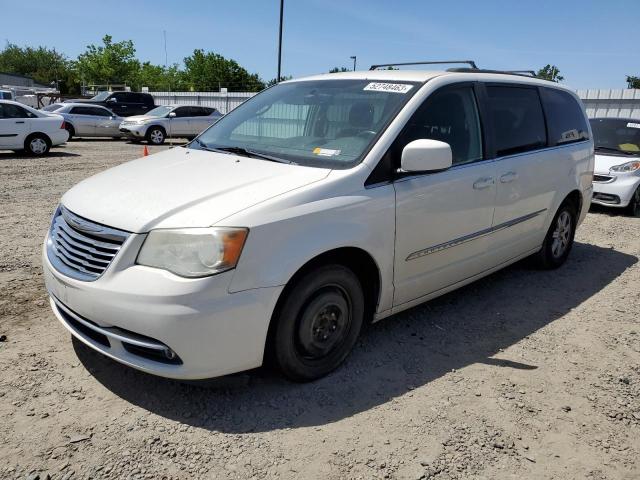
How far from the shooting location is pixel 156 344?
2.64 meters

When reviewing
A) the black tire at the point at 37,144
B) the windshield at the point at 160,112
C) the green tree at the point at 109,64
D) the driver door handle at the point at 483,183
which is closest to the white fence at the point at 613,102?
the driver door handle at the point at 483,183

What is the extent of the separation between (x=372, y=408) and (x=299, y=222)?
1.14 meters

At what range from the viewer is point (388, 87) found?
12.1 feet

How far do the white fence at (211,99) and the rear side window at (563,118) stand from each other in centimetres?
2228

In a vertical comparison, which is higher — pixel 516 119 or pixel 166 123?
pixel 516 119

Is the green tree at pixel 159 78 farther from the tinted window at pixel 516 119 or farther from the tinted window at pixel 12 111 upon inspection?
the tinted window at pixel 516 119

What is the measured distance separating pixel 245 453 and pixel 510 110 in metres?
3.47

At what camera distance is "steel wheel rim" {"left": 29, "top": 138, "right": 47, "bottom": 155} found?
13880 millimetres

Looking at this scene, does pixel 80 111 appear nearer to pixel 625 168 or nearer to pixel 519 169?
pixel 625 168

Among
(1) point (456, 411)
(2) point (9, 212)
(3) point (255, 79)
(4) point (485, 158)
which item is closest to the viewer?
(1) point (456, 411)

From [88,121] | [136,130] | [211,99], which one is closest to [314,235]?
[136,130]

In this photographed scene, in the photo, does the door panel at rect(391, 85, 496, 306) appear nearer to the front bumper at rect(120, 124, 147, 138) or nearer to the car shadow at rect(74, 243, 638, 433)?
the car shadow at rect(74, 243, 638, 433)

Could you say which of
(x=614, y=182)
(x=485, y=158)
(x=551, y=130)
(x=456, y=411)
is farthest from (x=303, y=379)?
(x=614, y=182)

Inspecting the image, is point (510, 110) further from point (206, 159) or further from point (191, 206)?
point (191, 206)
